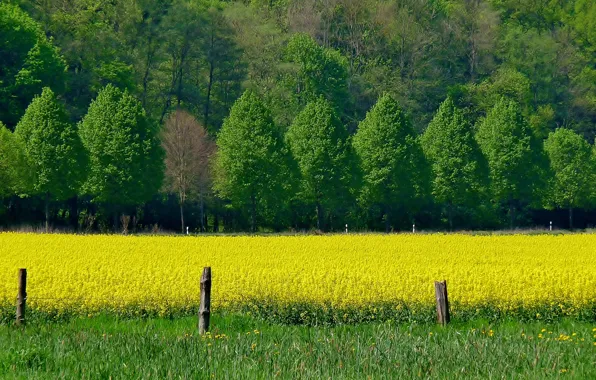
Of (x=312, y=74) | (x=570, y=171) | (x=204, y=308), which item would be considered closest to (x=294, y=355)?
(x=204, y=308)

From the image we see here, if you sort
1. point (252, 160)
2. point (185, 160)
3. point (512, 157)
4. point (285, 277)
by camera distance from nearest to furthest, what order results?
1. point (285, 277)
2. point (252, 160)
3. point (512, 157)
4. point (185, 160)

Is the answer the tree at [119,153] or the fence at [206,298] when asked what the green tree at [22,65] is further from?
the fence at [206,298]

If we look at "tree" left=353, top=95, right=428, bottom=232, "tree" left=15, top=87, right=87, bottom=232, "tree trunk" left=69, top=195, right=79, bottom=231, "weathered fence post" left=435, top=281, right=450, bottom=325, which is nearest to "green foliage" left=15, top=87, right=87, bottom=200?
"tree" left=15, top=87, right=87, bottom=232

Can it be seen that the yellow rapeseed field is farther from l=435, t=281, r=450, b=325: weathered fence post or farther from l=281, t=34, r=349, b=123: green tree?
l=281, t=34, r=349, b=123: green tree

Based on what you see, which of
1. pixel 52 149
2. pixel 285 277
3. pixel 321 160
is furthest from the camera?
pixel 321 160

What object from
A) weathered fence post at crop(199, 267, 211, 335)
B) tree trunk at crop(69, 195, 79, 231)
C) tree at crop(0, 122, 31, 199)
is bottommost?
weathered fence post at crop(199, 267, 211, 335)

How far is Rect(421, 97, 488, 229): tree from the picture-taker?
77.2 meters

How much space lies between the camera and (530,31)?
11825 cm

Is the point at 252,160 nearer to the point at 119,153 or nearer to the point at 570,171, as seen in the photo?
the point at 119,153

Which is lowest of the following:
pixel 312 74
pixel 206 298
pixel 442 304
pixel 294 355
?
pixel 294 355

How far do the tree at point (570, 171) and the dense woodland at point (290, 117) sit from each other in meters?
0.16

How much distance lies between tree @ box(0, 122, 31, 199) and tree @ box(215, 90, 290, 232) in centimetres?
1645

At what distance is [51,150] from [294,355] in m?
52.5

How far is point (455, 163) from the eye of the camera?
77750mm
